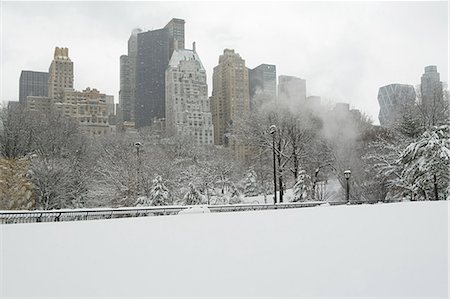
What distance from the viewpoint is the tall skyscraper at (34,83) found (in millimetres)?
63125

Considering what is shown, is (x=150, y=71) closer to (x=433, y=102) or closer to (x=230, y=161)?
(x=230, y=161)

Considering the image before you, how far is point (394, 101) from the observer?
4066 cm

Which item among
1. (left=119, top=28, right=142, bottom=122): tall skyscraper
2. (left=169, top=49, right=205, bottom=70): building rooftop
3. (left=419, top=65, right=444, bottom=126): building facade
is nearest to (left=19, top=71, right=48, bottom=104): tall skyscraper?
(left=169, top=49, right=205, bottom=70): building rooftop

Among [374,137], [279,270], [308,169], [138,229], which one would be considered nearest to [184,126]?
[308,169]

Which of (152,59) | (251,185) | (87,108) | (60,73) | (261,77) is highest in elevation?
(152,59)

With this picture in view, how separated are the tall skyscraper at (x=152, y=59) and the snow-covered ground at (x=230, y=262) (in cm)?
9043

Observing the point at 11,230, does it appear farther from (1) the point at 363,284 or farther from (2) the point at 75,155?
(2) the point at 75,155

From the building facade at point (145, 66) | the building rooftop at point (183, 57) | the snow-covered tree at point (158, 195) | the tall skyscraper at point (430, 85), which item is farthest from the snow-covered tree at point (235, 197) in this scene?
the building facade at point (145, 66)

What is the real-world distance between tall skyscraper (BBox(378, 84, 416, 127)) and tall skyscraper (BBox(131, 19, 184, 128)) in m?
58.8

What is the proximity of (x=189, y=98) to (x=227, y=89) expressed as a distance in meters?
8.78

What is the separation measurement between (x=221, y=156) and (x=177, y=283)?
36.4 metres

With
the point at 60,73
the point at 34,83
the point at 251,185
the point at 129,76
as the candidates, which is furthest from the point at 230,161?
the point at 129,76

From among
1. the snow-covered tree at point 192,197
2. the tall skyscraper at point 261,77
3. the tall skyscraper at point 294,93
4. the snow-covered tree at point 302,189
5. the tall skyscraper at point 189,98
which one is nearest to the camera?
the snow-covered tree at point 192,197

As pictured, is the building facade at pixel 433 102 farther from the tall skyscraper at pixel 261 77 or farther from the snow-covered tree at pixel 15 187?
the tall skyscraper at pixel 261 77
